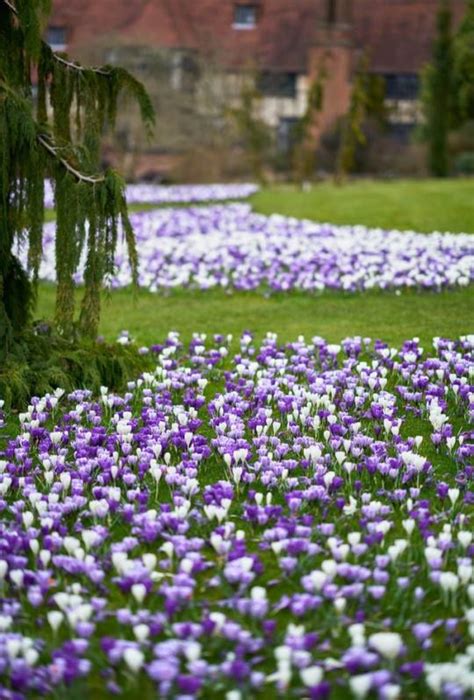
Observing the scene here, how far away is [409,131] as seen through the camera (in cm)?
6103

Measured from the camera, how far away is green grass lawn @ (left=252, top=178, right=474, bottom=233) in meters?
21.9

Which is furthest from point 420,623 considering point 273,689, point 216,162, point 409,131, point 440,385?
point 409,131

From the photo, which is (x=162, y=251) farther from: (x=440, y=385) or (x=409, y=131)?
(x=409, y=131)

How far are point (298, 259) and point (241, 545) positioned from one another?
11.0m

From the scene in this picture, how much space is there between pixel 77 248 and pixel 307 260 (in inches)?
309

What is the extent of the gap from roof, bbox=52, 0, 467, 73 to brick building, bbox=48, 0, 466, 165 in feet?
0.19

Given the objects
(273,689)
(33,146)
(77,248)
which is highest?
(33,146)

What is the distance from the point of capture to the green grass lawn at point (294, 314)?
1149cm

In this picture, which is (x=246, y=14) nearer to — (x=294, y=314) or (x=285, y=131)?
(x=285, y=131)

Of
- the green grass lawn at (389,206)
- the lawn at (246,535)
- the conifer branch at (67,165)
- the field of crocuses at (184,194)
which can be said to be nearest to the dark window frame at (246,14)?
the field of crocuses at (184,194)

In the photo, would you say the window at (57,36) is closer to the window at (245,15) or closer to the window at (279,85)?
the window at (245,15)

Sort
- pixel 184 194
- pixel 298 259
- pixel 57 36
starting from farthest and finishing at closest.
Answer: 1. pixel 57 36
2. pixel 184 194
3. pixel 298 259

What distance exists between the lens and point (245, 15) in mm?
64000

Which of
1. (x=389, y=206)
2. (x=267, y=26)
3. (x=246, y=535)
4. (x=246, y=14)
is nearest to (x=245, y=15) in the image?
(x=246, y=14)
